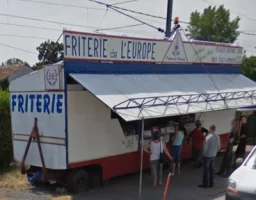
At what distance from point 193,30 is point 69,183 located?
50029mm

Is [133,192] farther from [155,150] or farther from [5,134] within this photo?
[5,134]

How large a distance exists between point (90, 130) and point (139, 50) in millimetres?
3095

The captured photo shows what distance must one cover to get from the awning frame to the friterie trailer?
0.03m

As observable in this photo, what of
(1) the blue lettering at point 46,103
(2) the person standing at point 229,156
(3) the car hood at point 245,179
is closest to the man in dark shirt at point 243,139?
(2) the person standing at point 229,156

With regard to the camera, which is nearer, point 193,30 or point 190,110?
point 190,110

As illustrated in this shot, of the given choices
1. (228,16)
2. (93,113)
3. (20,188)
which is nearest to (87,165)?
(93,113)

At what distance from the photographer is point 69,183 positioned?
9.51 metres

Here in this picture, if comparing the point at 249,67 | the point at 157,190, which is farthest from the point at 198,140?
the point at 249,67

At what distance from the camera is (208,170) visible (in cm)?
997

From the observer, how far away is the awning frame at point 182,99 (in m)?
8.59

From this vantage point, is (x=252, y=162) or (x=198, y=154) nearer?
(x=252, y=162)

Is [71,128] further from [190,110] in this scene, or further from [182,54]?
[182,54]

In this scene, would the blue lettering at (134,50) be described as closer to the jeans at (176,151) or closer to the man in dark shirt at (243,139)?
the jeans at (176,151)

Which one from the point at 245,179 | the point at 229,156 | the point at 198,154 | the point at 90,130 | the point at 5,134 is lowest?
the point at 198,154
